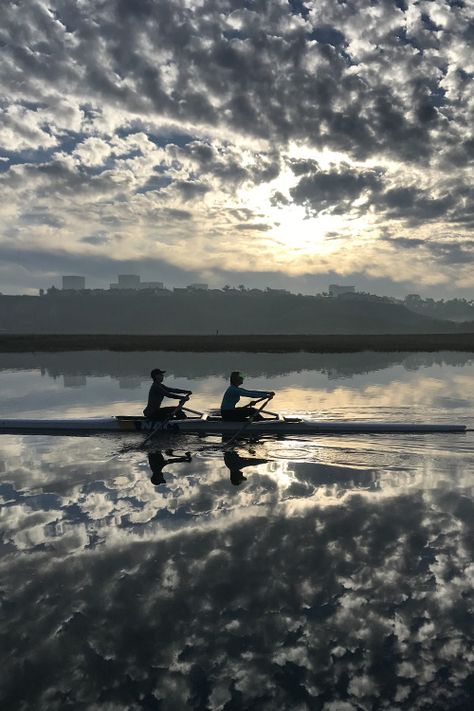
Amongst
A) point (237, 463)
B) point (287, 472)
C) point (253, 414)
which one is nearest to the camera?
point (287, 472)

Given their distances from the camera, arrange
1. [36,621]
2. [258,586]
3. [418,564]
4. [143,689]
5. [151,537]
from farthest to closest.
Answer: [151,537] → [418,564] → [258,586] → [36,621] → [143,689]

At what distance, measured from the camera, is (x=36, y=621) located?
6.46m

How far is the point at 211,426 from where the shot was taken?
1823 centimetres

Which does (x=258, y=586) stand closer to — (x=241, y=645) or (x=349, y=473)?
(x=241, y=645)

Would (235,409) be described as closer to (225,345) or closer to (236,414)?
(236,414)

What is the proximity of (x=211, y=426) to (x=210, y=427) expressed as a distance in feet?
0.18

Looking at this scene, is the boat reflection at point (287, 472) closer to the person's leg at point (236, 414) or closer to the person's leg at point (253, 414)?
the person's leg at point (253, 414)

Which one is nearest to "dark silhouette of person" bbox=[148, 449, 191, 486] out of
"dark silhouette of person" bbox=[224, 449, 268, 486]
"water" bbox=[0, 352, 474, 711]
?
"water" bbox=[0, 352, 474, 711]

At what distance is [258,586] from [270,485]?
4710 mm

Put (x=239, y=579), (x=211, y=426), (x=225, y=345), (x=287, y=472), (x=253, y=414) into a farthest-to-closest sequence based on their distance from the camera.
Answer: (x=225, y=345)
(x=211, y=426)
(x=253, y=414)
(x=287, y=472)
(x=239, y=579)

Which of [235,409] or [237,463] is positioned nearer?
[237,463]

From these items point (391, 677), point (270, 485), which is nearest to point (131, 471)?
point (270, 485)

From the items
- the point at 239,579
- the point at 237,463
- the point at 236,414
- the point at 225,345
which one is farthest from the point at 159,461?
the point at 225,345

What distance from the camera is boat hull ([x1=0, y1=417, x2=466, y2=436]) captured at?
1761 cm
